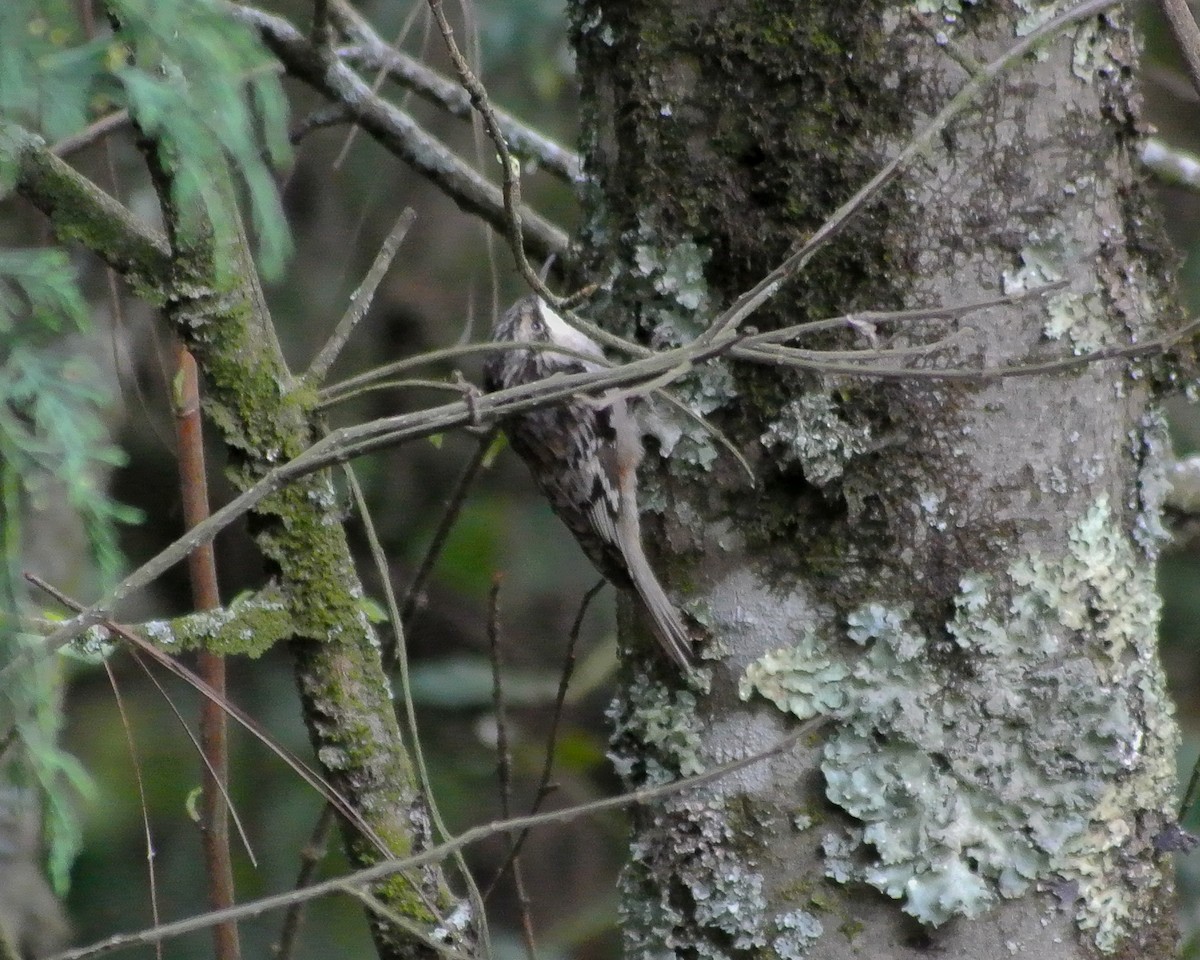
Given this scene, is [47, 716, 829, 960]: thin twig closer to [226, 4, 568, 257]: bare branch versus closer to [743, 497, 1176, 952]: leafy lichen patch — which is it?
[743, 497, 1176, 952]: leafy lichen patch

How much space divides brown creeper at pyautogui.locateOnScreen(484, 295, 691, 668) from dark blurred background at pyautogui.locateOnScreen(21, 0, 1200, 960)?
1.79 feet

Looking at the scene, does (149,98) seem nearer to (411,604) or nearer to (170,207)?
(170,207)

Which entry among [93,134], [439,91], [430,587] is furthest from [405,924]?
[430,587]

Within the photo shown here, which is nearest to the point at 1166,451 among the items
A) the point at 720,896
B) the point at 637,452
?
the point at 637,452

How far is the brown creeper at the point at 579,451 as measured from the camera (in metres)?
2.02

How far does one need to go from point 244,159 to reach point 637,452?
81 cm

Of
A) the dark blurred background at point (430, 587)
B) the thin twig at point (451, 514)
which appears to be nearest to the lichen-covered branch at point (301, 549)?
the thin twig at point (451, 514)

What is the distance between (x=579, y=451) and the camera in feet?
9.75

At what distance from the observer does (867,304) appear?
1712 millimetres

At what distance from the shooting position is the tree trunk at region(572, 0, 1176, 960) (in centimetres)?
169

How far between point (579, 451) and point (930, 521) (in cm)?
136

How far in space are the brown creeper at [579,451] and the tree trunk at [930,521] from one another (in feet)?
0.87

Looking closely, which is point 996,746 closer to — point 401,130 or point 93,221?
point 93,221

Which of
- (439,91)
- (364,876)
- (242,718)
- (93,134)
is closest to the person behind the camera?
(364,876)
